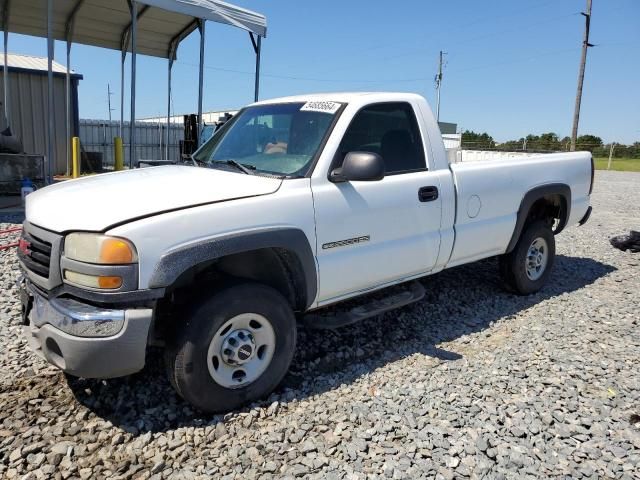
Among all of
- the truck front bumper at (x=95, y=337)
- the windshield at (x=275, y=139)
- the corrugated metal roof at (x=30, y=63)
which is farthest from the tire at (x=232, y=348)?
the corrugated metal roof at (x=30, y=63)

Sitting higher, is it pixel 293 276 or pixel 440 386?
pixel 293 276

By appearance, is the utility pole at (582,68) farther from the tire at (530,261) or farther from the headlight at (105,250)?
the headlight at (105,250)

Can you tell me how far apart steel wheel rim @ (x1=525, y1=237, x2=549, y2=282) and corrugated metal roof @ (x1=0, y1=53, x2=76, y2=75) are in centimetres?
1457

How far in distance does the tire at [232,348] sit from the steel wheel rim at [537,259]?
3247 millimetres

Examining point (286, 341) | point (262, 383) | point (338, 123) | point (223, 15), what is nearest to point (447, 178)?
point (338, 123)

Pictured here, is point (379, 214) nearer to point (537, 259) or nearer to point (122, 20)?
point (537, 259)

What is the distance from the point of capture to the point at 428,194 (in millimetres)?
3955

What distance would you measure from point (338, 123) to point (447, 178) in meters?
1.13

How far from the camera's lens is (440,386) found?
11.2ft

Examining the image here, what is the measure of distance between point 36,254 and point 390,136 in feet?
8.76

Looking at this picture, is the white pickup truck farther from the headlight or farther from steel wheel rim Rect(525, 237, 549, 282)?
steel wheel rim Rect(525, 237, 549, 282)

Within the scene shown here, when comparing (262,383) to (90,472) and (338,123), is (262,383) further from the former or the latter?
(338,123)

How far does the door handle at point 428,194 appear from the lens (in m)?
3.90

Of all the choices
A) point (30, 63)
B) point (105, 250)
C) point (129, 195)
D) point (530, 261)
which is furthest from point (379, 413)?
point (30, 63)
